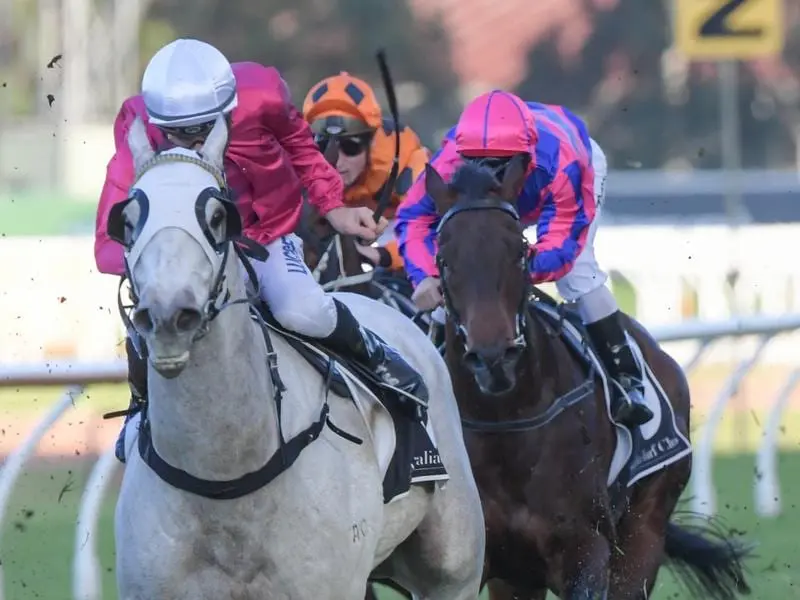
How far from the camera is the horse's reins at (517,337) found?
5398 mm

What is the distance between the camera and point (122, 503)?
167 inches

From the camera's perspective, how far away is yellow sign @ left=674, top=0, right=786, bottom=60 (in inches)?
426

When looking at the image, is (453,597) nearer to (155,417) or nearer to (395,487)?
(395,487)

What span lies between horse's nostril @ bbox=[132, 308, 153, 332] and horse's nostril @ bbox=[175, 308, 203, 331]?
0.17ft

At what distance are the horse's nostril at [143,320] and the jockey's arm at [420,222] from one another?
2.32m

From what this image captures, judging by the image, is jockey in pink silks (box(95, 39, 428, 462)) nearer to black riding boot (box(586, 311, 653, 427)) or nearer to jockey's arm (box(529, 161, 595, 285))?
jockey's arm (box(529, 161, 595, 285))

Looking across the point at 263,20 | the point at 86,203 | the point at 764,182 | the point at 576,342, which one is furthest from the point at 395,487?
the point at 263,20

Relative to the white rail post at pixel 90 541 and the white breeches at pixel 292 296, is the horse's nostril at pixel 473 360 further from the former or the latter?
the white rail post at pixel 90 541

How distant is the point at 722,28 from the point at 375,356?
6566 mm

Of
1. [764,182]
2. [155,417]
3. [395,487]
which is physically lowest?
[764,182]

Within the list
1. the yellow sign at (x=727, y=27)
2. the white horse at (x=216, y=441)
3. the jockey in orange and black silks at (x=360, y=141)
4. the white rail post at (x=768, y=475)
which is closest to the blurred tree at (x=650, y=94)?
the yellow sign at (x=727, y=27)

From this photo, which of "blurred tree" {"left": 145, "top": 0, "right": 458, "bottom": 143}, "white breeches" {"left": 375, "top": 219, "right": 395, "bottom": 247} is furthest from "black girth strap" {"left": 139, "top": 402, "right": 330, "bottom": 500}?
"blurred tree" {"left": 145, "top": 0, "right": 458, "bottom": 143}

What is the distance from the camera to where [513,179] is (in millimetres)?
5555

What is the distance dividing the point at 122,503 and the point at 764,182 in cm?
2144
